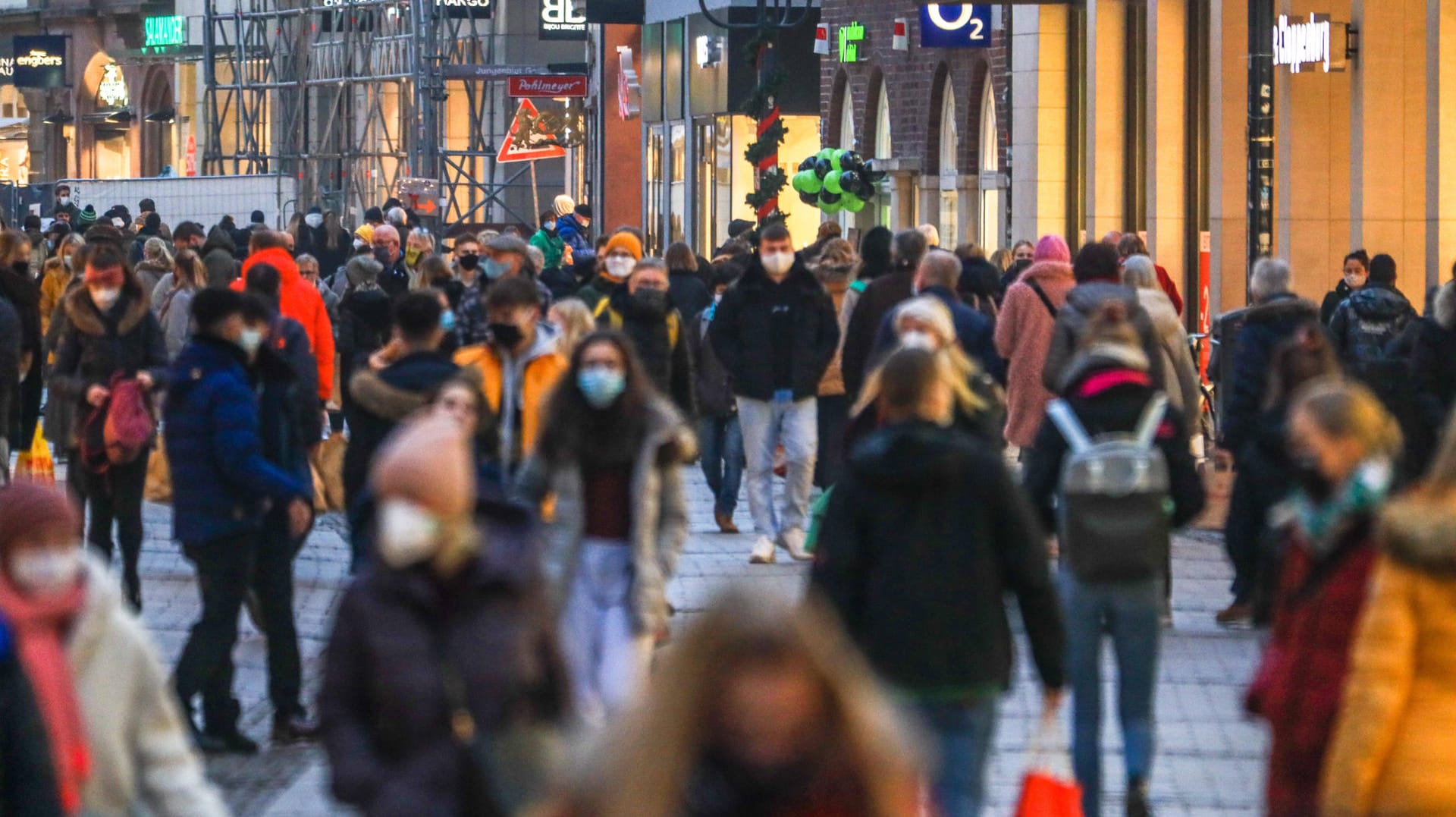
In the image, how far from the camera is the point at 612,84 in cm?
5594

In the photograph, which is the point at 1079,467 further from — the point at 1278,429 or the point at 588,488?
the point at 588,488

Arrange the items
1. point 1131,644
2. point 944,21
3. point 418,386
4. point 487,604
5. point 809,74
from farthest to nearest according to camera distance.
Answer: point 809,74 < point 944,21 < point 418,386 < point 1131,644 < point 487,604

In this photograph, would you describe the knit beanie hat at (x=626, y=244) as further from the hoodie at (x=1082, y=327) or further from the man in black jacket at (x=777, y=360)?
the hoodie at (x=1082, y=327)

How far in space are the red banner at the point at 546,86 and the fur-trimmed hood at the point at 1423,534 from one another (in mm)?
39966

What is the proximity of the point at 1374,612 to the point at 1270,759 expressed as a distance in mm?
651

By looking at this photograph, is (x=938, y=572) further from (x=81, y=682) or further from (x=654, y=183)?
(x=654, y=183)

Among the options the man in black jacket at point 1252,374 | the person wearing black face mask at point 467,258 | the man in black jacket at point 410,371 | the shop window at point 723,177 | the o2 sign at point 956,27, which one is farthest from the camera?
the shop window at point 723,177

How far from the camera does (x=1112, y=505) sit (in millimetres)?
7469

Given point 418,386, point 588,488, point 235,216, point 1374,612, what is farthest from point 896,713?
point 235,216

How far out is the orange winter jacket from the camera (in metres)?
14.1

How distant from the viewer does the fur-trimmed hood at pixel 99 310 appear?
11469 millimetres

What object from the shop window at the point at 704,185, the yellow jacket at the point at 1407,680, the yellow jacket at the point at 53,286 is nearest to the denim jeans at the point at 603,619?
the yellow jacket at the point at 1407,680

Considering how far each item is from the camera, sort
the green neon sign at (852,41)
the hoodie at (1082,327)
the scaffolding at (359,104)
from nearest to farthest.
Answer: the hoodie at (1082,327) < the green neon sign at (852,41) < the scaffolding at (359,104)

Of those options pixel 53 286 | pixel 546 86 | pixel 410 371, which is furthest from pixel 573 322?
pixel 546 86
